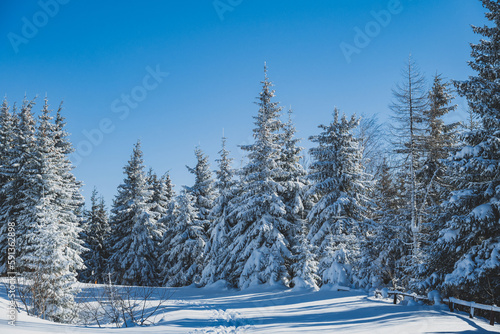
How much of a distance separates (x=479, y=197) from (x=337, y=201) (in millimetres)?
8668

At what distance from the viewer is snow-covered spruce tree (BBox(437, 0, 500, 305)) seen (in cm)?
947

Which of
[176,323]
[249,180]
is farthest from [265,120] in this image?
[176,323]

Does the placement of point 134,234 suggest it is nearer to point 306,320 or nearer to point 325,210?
point 325,210

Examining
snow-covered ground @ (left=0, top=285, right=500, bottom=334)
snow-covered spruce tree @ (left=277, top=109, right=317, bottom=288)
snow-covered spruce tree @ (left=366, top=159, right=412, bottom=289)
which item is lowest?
snow-covered ground @ (left=0, top=285, right=500, bottom=334)

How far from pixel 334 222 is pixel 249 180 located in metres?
6.14

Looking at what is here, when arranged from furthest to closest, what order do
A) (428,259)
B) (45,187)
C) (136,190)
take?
(136,190) < (45,187) < (428,259)

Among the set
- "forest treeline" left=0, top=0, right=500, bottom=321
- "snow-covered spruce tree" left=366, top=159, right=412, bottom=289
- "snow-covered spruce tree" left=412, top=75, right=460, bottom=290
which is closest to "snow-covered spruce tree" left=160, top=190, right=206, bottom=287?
"forest treeline" left=0, top=0, right=500, bottom=321

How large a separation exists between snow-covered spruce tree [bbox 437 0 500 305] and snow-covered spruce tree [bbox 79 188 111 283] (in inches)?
1194

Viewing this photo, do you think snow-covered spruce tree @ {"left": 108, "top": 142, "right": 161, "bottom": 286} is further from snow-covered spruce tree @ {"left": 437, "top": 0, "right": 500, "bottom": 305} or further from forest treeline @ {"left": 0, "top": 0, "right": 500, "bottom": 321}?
snow-covered spruce tree @ {"left": 437, "top": 0, "right": 500, "bottom": 305}

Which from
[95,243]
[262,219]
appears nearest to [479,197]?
[262,219]

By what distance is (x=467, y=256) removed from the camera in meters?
9.74

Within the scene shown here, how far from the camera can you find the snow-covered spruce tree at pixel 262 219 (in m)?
18.9

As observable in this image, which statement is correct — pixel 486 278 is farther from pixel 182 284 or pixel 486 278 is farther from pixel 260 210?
pixel 182 284

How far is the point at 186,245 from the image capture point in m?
26.4
